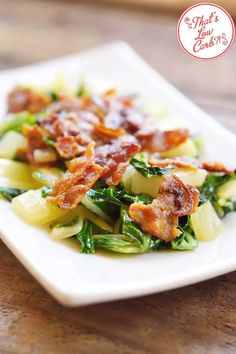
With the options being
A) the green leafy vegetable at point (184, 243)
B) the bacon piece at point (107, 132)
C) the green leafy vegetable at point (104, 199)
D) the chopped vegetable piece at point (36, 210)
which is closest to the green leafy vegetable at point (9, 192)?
the chopped vegetable piece at point (36, 210)

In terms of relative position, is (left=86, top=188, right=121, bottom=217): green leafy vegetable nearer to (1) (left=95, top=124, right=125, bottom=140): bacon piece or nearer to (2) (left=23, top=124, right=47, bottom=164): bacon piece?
(1) (left=95, top=124, right=125, bottom=140): bacon piece

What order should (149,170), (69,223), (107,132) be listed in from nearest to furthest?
(69,223) < (149,170) < (107,132)

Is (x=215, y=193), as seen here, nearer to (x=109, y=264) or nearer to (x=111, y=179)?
(x=111, y=179)

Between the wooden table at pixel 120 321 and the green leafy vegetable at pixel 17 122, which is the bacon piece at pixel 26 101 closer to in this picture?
the green leafy vegetable at pixel 17 122

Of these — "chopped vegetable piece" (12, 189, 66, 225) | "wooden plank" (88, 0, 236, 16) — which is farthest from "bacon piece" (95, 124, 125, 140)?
"wooden plank" (88, 0, 236, 16)

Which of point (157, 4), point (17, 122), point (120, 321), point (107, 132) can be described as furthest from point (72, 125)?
A: point (157, 4)

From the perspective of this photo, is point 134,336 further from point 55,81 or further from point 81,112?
point 55,81
